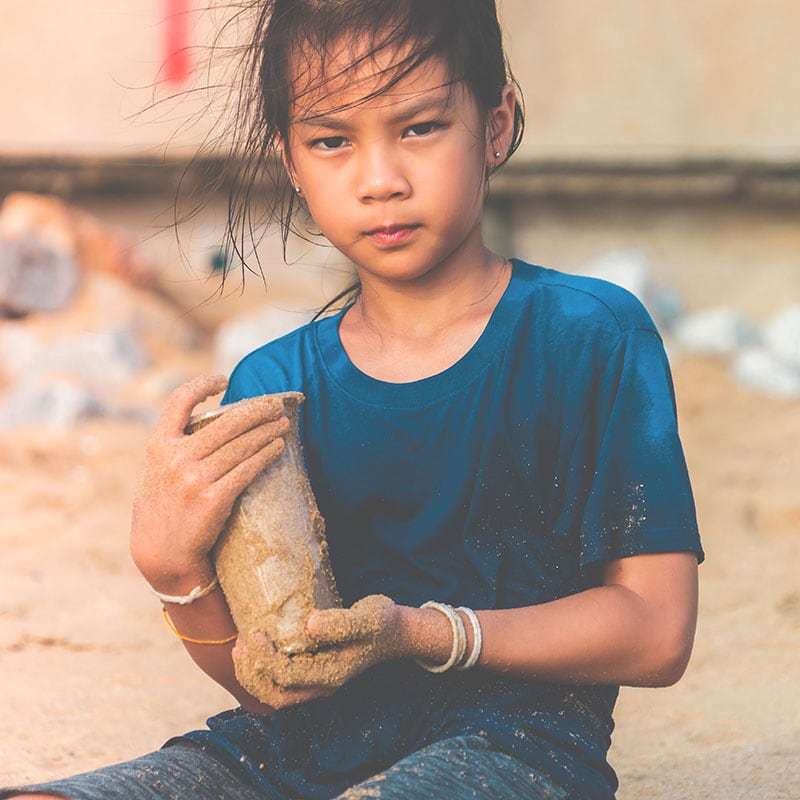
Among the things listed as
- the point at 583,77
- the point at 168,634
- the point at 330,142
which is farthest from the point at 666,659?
the point at 583,77

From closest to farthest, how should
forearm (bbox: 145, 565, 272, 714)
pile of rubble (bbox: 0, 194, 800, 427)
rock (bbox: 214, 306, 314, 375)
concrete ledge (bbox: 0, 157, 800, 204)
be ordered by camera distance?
1. forearm (bbox: 145, 565, 272, 714)
2. pile of rubble (bbox: 0, 194, 800, 427)
3. rock (bbox: 214, 306, 314, 375)
4. concrete ledge (bbox: 0, 157, 800, 204)

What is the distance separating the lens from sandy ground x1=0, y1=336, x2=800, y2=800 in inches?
113

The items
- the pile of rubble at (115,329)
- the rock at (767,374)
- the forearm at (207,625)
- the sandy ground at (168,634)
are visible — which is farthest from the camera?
the rock at (767,374)

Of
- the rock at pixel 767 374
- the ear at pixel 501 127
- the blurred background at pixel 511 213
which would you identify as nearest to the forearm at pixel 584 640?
the ear at pixel 501 127

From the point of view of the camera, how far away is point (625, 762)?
2861 mm

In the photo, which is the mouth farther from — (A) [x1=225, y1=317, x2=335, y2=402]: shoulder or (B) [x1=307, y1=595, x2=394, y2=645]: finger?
(B) [x1=307, y1=595, x2=394, y2=645]: finger

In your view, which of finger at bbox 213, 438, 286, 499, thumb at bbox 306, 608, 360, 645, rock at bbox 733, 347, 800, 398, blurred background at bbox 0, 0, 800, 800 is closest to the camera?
thumb at bbox 306, 608, 360, 645

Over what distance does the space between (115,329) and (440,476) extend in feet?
16.1

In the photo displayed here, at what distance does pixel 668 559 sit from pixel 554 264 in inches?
222

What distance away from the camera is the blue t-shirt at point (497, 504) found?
1922mm

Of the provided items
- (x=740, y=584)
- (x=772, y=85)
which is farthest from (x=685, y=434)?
(x=772, y=85)

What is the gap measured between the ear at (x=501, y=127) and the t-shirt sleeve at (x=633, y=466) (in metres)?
0.38

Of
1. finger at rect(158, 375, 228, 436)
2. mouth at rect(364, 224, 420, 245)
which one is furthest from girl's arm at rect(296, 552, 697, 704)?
mouth at rect(364, 224, 420, 245)

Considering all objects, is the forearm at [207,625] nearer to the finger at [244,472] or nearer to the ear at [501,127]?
the finger at [244,472]
